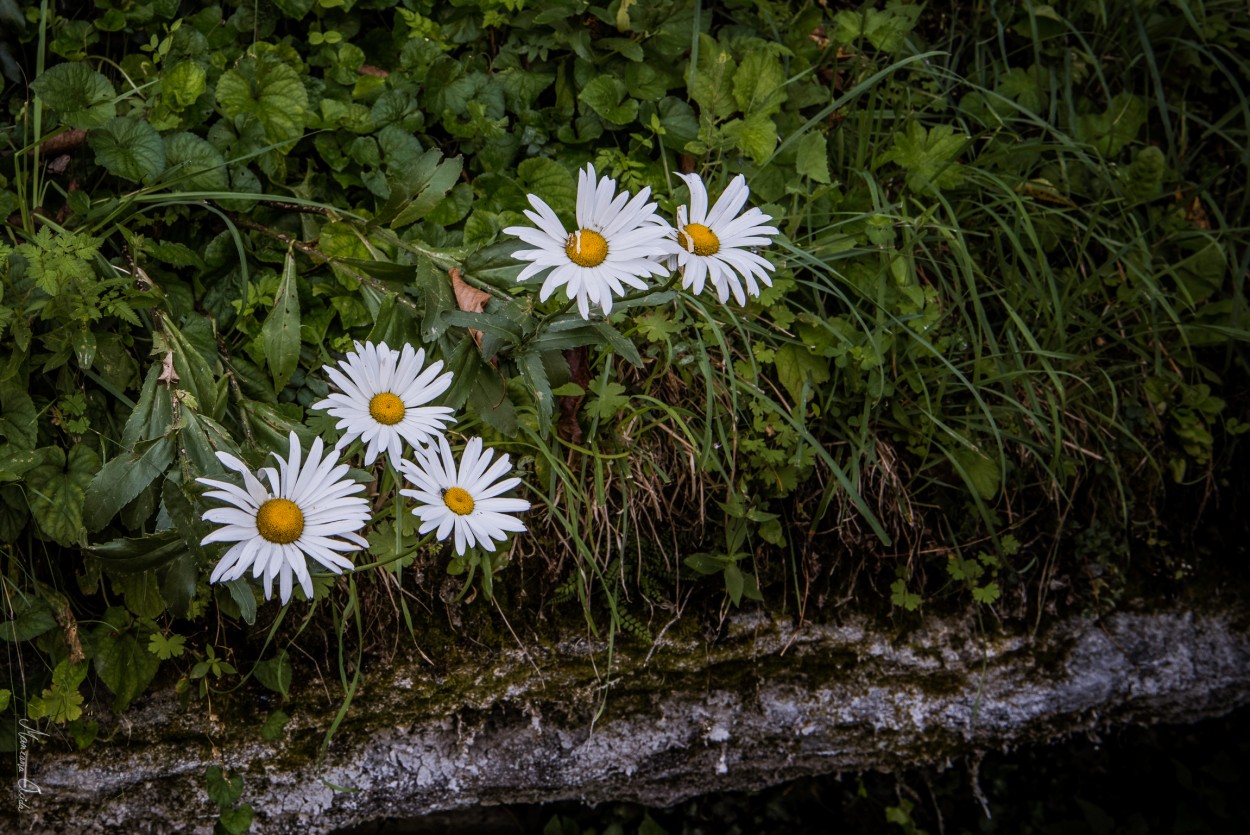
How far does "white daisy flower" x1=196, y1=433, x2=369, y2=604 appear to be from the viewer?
112 centimetres

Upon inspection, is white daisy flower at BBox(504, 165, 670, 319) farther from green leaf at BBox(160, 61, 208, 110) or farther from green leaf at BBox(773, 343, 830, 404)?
green leaf at BBox(160, 61, 208, 110)

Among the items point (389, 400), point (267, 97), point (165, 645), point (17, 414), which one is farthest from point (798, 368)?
point (17, 414)

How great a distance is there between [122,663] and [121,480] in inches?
19.4

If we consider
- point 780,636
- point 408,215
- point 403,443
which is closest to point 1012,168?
point 780,636

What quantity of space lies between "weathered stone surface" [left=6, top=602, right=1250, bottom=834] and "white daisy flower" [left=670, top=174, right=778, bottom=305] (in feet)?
3.16

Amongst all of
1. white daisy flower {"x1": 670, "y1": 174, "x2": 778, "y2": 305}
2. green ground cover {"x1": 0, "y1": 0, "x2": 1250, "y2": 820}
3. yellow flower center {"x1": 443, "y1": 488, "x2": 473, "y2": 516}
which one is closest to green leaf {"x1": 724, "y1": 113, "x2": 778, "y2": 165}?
green ground cover {"x1": 0, "y1": 0, "x2": 1250, "y2": 820}

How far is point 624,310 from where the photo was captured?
1.43m

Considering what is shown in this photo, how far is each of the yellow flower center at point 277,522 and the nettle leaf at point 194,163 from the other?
82 centimetres

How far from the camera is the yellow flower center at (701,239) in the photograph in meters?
1.21

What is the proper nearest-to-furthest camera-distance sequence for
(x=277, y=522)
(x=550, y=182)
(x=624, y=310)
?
1. (x=277, y=522)
2. (x=624, y=310)
3. (x=550, y=182)

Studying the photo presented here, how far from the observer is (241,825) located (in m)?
1.73

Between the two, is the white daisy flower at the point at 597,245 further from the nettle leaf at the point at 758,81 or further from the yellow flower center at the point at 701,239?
the nettle leaf at the point at 758,81

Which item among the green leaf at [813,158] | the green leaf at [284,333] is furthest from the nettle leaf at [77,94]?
the green leaf at [813,158]

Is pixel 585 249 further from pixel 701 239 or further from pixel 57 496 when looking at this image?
pixel 57 496
